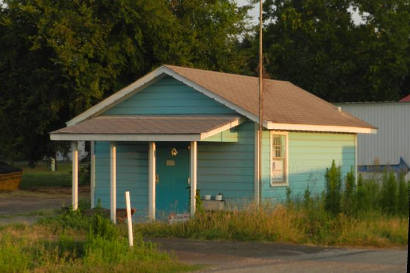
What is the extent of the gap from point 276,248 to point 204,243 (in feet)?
5.35

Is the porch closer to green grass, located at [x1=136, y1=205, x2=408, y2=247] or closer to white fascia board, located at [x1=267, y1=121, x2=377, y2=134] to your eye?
white fascia board, located at [x1=267, y1=121, x2=377, y2=134]

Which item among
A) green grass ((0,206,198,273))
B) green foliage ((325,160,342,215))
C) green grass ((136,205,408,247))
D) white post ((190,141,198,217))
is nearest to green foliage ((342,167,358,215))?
green foliage ((325,160,342,215))

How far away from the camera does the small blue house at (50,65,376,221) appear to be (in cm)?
2125

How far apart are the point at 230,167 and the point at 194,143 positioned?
5.83 feet

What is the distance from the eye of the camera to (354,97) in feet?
184

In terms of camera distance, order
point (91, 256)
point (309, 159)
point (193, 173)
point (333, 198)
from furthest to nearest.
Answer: point (309, 159) < point (193, 173) < point (333, 198) < point (91, 256)

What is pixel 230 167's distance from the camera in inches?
860

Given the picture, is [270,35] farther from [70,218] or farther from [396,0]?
[70,218]

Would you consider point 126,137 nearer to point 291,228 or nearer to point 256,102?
point 256,102

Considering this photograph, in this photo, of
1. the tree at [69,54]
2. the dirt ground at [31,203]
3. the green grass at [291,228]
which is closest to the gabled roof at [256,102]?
the green grass at [291,228]

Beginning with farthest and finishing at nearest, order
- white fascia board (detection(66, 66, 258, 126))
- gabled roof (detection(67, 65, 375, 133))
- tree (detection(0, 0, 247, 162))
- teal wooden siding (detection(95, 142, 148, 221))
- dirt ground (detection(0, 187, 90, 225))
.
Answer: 1. tree (detection(0, 0, 247, 162))
2. dirt ground (detection(0, 187, 90, 225))
3. teal wooden siding (detection(95, 142, 148, 221))
4. gabled roof (detection(67, 65, 375, 133))
5. white fascia board (detection(66, 66, 258, 126))

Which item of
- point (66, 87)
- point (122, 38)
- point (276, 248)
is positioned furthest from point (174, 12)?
point (276, 248)

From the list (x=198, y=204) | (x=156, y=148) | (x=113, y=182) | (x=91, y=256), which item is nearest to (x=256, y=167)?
(x=198, y=204)

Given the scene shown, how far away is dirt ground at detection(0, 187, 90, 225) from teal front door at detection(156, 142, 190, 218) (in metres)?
3.57
